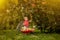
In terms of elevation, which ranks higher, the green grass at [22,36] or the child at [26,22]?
the child at [26,22]

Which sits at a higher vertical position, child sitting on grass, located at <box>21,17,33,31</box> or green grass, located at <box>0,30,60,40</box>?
child sitting on grass, located at <box>21,17,33,31</box>

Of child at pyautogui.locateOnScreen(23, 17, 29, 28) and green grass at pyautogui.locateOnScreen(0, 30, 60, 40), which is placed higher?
child at pyautogui.locateOnScreen(23, 17, 29, 28)

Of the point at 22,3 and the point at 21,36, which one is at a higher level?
the point at 22,3

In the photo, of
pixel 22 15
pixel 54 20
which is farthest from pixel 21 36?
pixel 54 20

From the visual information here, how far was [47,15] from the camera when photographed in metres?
2.39

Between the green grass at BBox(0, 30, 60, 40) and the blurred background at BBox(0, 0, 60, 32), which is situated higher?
the blurred background at BBox(0, 0, 60, 32)

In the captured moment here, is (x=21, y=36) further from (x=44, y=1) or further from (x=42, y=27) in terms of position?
(x=44, y=1)

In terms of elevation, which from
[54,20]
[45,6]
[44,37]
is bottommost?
[44,37]

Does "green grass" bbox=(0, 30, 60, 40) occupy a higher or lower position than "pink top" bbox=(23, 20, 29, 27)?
lower

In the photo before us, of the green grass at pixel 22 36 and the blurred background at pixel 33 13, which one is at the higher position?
the blurred background at pixel 33 13

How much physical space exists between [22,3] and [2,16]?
0.78 feet

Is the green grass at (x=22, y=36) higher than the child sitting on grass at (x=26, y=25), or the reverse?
the child sitting on grass at (x=26, y=25)

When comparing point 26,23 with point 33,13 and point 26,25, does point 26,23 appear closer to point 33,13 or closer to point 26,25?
point 26,25

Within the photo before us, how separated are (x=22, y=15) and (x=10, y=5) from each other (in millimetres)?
157
